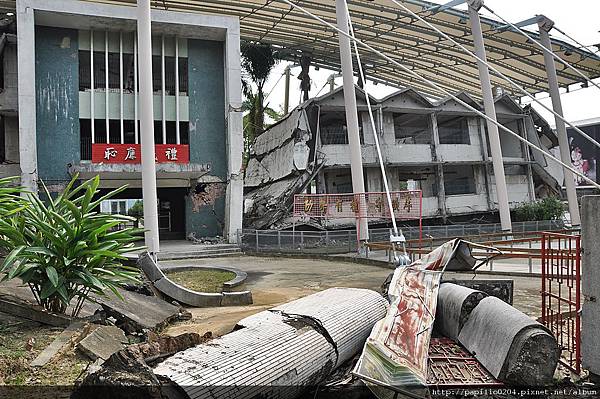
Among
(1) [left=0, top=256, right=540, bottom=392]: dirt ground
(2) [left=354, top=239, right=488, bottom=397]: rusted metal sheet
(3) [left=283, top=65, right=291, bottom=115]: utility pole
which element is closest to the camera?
(2) [left=354, top=239, right=488, bottom=397]: rusted metal sheet

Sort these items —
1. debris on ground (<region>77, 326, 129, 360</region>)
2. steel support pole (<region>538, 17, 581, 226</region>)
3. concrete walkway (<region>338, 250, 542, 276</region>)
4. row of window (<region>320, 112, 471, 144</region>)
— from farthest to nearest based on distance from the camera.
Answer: row of window (<region>320, 112, 471, 144</region>) → steel support pole (<region>538, 17, 581, 226</region>) → concrete walkway (<region>338, 250, 542, 276</region>) → debris on ground (<region>77, 326, 129, 360</region>)

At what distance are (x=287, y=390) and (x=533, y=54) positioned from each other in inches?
1180

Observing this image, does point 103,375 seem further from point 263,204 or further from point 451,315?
point 263,204

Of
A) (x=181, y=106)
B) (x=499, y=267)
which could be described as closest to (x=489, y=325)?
(x=499, y=267)

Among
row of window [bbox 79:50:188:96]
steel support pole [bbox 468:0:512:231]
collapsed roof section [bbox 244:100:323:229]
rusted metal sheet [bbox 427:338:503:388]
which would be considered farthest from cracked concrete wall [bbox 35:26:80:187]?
rusted metal sheet [bbox 427:338:503:388]

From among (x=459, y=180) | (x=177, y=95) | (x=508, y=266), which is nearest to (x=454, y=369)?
(x=508, y=266)

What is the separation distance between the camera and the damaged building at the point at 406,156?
77.3 ft

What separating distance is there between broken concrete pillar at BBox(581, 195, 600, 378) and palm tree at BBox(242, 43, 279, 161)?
96.6ft

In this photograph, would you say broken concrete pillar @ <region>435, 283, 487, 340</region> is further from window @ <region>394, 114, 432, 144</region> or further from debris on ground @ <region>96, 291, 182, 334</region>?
window @ <region>394, 114, 432, 144</region>

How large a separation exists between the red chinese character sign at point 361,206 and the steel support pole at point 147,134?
720cm

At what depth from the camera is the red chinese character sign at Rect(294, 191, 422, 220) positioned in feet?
56.4

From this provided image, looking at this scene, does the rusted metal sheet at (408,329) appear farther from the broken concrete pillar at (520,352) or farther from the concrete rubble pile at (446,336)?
the broken concrete pillar at (520,352)

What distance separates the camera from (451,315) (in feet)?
17.1

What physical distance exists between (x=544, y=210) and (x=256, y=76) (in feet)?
64.5
